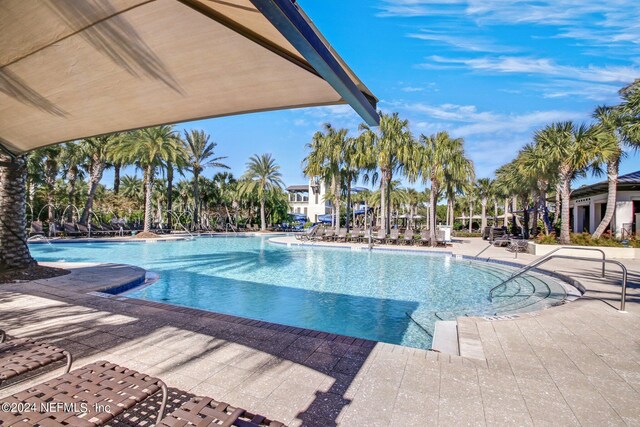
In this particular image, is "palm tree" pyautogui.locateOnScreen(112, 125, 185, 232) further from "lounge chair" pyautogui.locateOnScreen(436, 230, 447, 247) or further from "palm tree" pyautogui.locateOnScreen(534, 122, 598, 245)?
"palm tree" pyautogui.locateOnScreen(534, 122, 598, 245)

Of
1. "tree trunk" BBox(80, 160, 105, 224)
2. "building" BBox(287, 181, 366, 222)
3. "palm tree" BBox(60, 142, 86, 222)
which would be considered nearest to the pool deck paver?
"tree trunk" BBox(80, 160, 105, 224)

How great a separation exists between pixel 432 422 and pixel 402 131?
70.4 ft

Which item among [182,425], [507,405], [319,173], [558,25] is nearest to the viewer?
[182,425]

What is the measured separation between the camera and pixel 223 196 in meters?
42.3

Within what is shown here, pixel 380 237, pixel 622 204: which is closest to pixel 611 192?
pixel 622 204

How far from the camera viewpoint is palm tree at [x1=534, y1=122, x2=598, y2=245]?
1744 cm

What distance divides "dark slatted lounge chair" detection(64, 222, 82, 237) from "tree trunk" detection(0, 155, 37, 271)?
1724 cm

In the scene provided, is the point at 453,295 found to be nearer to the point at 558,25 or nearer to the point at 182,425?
the point at 182,425

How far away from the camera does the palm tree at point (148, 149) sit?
24156 millimetres

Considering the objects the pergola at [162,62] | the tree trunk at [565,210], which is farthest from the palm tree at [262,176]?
the pergola at [162,62]

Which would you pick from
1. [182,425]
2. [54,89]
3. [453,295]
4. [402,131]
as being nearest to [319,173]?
[402,131]

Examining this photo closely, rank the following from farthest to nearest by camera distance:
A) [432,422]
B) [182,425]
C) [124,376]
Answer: [432,422], [124,376], [182,425]

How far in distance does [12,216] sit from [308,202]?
6486 cm

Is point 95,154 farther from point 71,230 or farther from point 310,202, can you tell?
point 310,202
